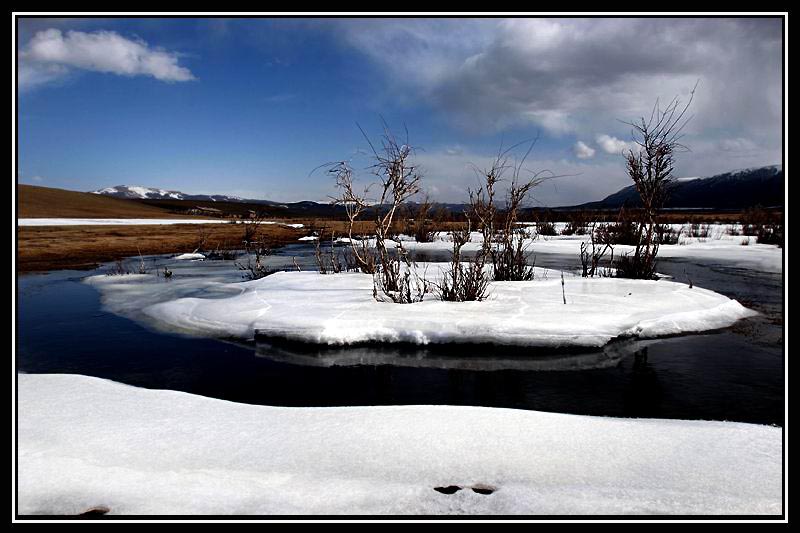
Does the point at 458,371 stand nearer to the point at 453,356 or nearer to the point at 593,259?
the point at 453,356

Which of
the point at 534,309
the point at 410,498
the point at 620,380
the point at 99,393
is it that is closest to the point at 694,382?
A: the point at 620,380

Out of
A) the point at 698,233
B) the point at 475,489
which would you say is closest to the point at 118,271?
the point at 475,489

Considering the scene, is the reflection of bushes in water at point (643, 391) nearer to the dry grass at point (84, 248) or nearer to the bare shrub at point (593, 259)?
the bare shrub at point (593, 259)

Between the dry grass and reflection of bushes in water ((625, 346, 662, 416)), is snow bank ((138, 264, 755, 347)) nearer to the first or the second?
reflection of bushes in water ((625, 346, 662, 416))

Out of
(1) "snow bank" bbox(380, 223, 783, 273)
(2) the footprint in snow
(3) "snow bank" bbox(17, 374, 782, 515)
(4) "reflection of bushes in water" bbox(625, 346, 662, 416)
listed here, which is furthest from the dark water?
(1) "snow bank" bbox(380, 223, 783, 273)

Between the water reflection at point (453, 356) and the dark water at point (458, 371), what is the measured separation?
0.02 metres

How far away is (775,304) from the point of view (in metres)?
8.52

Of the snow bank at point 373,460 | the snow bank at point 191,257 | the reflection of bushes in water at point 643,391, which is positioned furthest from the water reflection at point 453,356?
the snow bank at point 191,257

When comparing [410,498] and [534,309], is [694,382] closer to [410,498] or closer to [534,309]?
[534,309]

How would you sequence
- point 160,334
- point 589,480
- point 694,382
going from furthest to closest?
point 160,334, point 694,382, point 589,480

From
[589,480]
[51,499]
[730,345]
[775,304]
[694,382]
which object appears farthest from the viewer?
[775,304]

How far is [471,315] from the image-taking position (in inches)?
276

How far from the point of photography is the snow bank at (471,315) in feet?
20.6

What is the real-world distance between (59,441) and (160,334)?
Result: 405 centimetres
